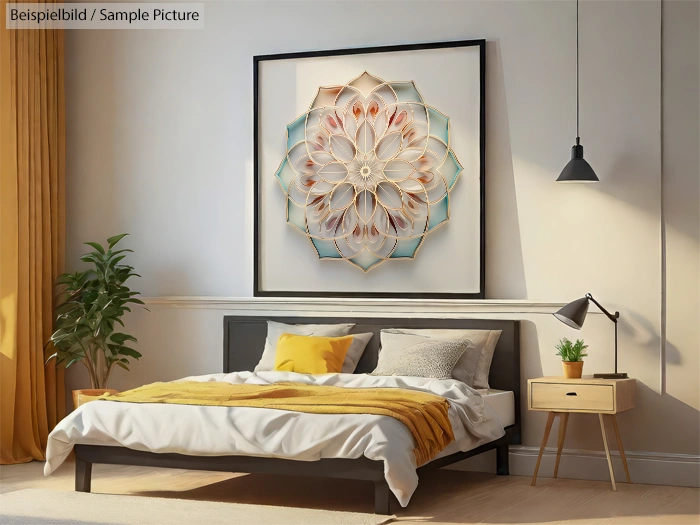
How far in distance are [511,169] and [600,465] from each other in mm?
1764

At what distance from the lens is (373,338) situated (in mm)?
5832

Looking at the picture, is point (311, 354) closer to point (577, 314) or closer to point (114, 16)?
point (577, 314)

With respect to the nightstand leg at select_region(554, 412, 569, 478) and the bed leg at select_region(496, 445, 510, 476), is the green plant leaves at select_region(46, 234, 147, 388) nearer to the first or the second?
the bed leg at select_region(496, 445, 510, 476)

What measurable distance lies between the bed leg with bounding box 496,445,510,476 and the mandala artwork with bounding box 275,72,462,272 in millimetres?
1267

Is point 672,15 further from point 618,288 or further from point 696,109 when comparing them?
point 618,288

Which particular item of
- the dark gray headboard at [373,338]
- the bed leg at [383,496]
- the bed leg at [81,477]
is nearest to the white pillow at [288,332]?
the dark gray headboard at [373,338]

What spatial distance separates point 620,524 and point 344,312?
229 cm

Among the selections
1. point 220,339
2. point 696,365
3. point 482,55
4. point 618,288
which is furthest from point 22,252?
point 696,365

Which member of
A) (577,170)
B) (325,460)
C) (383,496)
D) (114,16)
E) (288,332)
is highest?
(114,16)

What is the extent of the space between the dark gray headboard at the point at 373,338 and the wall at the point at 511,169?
90 millimetres

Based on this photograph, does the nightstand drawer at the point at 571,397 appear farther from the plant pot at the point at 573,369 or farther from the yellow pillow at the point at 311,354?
the yellow pillow at the point at 311,354

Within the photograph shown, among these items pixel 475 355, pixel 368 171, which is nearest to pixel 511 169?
pixel 368 171

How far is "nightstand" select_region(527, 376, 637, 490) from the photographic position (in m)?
4.98

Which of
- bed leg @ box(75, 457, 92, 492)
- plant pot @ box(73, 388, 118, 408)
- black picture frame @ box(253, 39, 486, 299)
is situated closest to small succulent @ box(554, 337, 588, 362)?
black picture frame @ box(253, 39, 486, 299)
